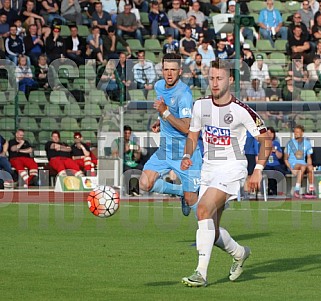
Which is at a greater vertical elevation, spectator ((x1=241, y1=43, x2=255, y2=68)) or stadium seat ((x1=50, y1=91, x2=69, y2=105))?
spectator ((x1=241, y1=43, x2=255, y2=68))

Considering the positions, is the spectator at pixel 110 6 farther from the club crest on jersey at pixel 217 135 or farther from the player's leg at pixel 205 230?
the player's leg at pixel 205 230

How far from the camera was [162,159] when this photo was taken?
13.1 metres

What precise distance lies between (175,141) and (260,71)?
1355 cm

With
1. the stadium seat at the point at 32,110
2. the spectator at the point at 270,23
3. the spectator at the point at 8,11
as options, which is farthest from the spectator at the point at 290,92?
the spectator at the point at 8,11

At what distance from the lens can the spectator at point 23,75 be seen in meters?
24.9

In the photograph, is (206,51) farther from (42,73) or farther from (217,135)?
(217,135)

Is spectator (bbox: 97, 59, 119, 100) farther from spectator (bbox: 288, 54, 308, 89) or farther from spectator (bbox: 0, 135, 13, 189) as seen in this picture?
spectator (bbox: 288, 54, 308, 89)

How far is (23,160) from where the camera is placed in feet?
78.0

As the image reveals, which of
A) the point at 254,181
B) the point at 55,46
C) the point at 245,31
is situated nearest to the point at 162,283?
the point at 254,181

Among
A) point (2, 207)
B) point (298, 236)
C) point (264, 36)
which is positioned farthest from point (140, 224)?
point (264, 36)

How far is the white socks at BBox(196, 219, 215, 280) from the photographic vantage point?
9066 millimetres

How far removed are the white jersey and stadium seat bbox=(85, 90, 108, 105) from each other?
1599 centimetres

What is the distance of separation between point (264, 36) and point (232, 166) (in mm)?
19791

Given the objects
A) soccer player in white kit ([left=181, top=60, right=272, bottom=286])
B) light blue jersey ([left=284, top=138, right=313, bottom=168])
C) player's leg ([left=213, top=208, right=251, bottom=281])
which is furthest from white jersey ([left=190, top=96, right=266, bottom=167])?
light blue jersey ([left=284, top=138, right=313, bottom=168])
